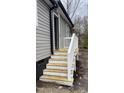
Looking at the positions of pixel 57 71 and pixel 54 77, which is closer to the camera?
pixel 54 77

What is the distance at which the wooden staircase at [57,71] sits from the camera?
3.23m

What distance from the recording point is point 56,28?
5461mm

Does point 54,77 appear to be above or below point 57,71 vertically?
below

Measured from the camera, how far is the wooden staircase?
3.23 m

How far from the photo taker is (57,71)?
349cm
